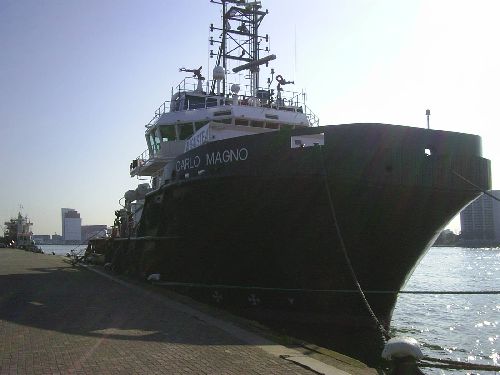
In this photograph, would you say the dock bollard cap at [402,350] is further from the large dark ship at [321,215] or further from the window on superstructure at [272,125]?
the window on superstructure at [272,125]

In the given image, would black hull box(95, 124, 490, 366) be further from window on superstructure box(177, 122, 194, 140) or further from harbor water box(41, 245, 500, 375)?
window on superstructure box(177, 122, 194, 140)

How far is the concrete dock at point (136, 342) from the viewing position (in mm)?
5035

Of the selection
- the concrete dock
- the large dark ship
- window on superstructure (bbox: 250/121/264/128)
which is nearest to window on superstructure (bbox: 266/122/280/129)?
window on superstructure (bbox: 250/121/264/128)

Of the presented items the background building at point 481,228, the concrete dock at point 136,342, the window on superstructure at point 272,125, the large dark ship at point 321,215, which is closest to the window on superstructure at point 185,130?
the window on superstructure at point 272,125

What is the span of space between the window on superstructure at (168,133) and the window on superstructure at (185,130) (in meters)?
0.27

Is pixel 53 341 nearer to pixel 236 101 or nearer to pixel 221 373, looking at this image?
pixel 221 373

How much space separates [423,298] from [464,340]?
26.6ft

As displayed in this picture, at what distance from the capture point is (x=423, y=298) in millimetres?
19953

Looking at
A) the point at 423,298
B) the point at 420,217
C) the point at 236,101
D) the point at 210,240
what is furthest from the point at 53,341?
the point at 423,298

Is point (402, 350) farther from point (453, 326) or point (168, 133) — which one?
point (168, 133)

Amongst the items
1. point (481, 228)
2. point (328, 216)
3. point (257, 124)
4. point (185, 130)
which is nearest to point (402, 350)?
point (328, 216)

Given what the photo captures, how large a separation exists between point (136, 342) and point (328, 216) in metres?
4.28

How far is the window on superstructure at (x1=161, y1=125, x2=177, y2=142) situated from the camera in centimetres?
1526

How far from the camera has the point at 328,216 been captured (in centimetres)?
913
